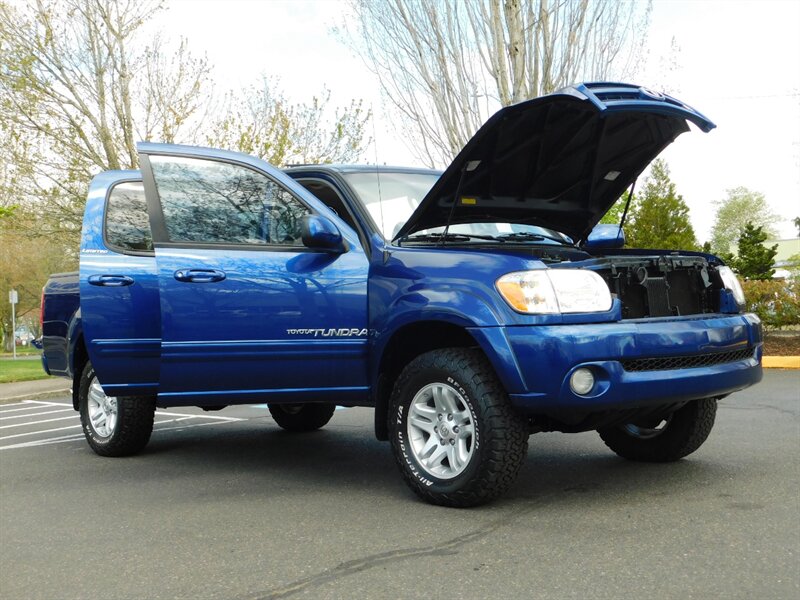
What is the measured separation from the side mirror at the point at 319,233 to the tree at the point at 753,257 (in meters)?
29.4

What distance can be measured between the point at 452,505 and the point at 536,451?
1.78 m

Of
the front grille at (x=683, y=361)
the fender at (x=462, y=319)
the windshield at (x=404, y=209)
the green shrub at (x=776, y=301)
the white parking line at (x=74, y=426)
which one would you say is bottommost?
the white parking line at (x=74, y=426)

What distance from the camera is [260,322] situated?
4777 millimetres

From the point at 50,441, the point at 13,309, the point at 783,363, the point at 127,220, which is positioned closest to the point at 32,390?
the point at 50,441

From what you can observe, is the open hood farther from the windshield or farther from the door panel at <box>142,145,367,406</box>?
the door panel at <box>142,145,367,406</box>

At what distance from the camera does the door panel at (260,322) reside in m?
4.76

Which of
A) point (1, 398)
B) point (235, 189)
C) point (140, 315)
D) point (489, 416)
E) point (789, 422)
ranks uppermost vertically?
point (235, 189)

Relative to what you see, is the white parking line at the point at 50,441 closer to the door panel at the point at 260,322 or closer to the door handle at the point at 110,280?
the door handle at the point at 110,280

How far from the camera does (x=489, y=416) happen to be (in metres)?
4.09

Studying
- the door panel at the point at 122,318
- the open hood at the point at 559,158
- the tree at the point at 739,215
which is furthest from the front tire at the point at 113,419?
the tree at the point at 739,215

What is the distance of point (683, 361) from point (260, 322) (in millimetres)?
2249

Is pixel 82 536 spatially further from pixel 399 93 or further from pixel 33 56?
pixel 33 56

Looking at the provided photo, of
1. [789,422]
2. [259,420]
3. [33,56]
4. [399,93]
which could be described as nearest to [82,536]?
[259,420]

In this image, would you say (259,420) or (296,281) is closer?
(296,281)
